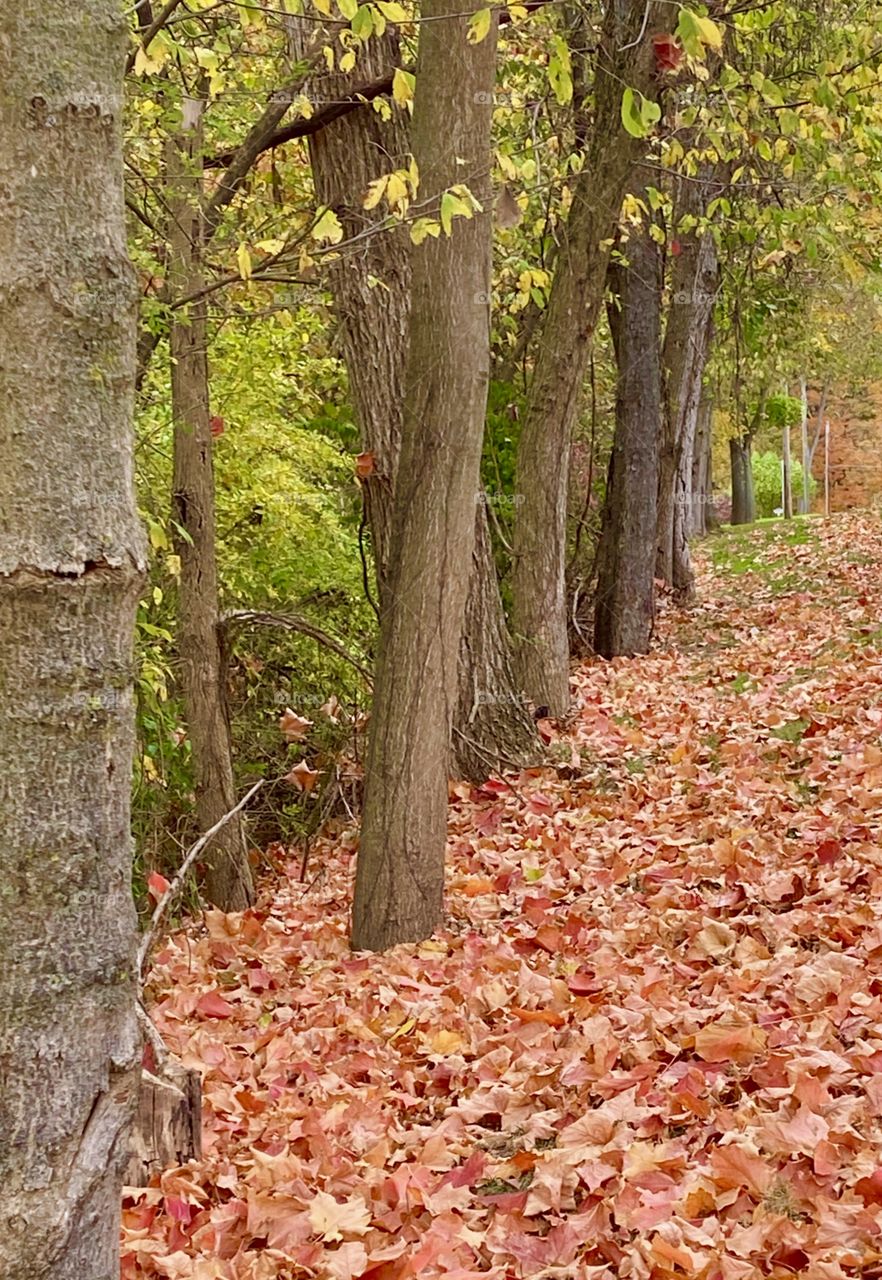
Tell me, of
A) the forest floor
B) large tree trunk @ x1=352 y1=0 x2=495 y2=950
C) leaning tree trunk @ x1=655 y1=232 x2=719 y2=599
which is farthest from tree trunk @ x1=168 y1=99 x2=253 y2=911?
leaning tree trunk @ x1=655 y1=232 x2=719 y2=599

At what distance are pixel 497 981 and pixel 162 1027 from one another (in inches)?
56.1

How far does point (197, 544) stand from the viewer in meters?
5.77

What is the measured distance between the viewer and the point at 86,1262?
171 cm

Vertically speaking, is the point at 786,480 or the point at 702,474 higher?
the point at 786,480

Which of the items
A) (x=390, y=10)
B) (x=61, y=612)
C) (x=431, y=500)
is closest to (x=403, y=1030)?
(x=431, y=500)

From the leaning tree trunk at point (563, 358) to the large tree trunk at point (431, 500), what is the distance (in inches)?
130

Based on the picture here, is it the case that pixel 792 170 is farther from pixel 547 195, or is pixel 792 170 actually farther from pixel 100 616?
pixel 100 616

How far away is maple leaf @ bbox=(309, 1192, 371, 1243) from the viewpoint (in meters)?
2.84

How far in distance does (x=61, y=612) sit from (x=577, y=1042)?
261 cm

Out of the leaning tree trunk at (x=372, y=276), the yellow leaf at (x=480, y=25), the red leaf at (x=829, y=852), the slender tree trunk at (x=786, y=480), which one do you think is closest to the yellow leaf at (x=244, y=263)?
the yellow leaf at (x=480, y=25)

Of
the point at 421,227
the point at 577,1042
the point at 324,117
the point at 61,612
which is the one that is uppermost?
the point at 324,117

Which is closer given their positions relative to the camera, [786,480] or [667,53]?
[667,53]

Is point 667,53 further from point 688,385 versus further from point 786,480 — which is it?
point 786,480

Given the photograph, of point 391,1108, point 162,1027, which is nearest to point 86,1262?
point 391,1108
